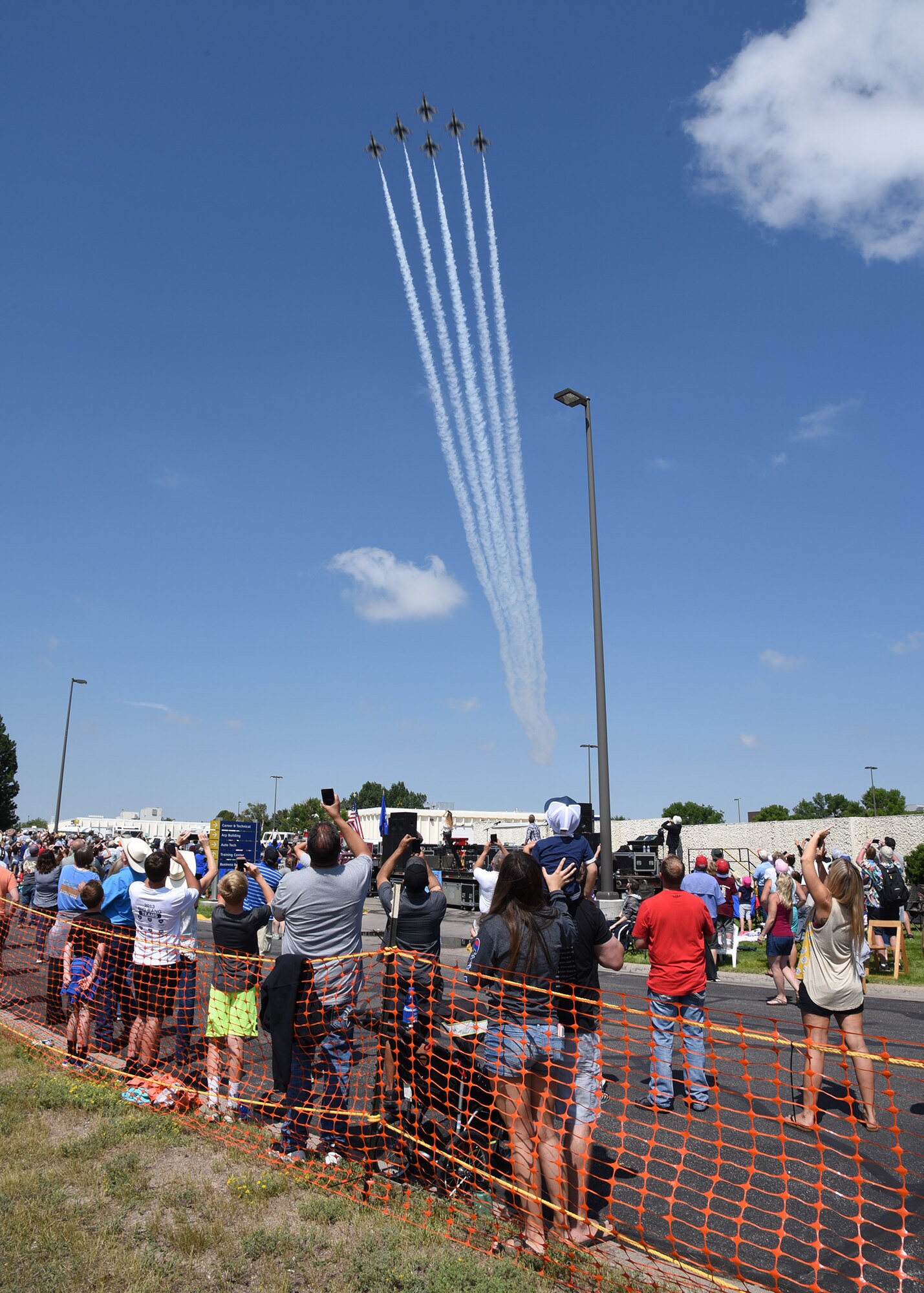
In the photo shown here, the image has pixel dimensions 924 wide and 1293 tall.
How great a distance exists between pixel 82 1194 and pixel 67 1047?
3127 millimetres

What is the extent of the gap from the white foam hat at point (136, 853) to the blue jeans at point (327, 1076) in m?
3.54

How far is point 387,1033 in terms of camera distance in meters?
4.98

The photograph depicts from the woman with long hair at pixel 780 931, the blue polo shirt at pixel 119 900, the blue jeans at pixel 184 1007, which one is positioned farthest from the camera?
the woman with long hair at pixel 780 931

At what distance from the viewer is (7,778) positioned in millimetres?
73438

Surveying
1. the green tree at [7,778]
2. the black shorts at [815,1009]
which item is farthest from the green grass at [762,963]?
the green tree at [7,778]

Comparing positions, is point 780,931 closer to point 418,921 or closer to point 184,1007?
point 418,921

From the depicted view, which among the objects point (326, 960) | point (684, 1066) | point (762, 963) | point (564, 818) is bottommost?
point (762, 963)

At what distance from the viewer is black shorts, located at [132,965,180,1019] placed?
21.3 feet

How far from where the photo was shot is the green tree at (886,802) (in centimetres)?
8794

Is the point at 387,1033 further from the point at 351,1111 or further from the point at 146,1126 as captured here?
the point at 146,1126

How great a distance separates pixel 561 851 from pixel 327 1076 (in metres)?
1.90

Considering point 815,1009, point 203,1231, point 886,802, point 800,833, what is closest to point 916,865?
point 800,833

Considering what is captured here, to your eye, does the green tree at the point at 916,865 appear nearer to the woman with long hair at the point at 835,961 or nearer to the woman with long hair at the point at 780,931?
the woman with long hair at the point at 780,931

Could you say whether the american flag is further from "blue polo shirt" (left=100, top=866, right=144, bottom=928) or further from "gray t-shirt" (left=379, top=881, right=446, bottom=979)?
"blue polo shirt" (left=100, top=866, right=144, bottom=928)
